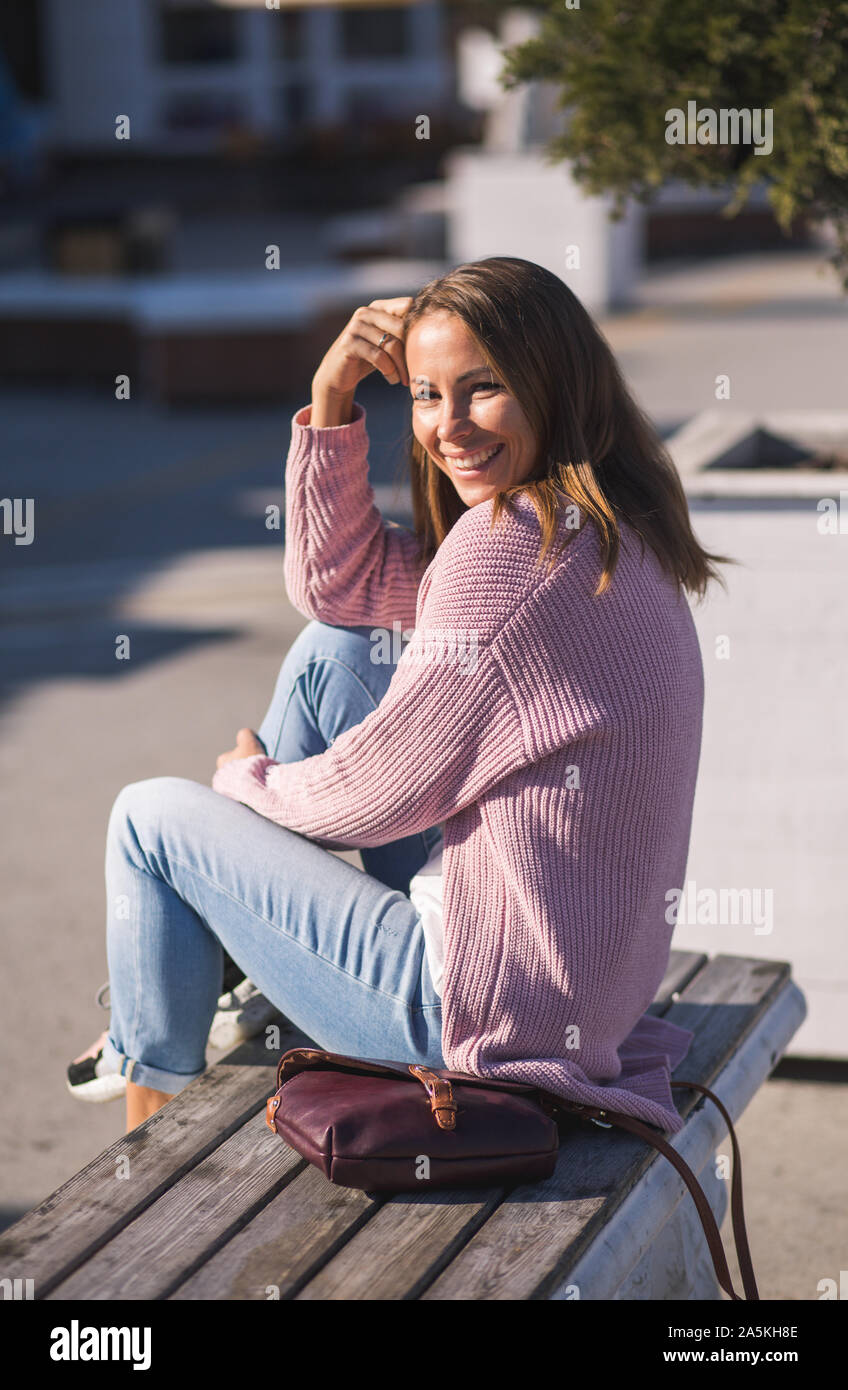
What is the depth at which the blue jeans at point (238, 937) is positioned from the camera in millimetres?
2141

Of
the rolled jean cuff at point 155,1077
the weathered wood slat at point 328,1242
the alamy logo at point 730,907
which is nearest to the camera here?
the weathered wood slat at point 328,1242

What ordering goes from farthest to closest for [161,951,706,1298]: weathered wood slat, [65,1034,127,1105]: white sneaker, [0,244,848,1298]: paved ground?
1. [0,244,848,1298]: paved ground
2. [65,1034,127,1105]: white sneaker
3. [161,951,706,1298]: weathered wood slat

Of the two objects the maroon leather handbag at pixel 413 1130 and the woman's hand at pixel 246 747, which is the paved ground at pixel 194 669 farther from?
the maroon leather handbag at pixel 413 1130

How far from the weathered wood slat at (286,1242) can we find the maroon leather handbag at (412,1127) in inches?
1.6

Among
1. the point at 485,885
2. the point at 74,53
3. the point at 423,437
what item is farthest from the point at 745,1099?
the point at 74,53

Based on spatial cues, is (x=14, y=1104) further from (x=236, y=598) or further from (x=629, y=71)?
(x=236, y=598)

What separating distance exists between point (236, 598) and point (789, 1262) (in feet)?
13.9

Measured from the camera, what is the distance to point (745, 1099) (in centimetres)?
239

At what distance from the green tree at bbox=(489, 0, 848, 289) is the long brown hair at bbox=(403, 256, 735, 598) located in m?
1.30

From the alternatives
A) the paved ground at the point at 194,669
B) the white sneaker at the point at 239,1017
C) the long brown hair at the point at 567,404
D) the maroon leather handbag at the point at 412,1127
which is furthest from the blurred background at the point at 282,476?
the maroon leather handbag at the point at 412,1127

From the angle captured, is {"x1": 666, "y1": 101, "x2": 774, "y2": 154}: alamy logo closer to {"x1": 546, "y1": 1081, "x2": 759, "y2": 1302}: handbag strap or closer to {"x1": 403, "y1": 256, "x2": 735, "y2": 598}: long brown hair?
{"x1": 403, "y1": 256, "x2": 735, "y2": 598}: long brown hair

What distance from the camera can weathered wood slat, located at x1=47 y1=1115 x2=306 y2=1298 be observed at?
1.80 meters

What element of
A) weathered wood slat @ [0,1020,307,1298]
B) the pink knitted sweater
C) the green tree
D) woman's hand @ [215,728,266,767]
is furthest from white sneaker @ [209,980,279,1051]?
the green tree
